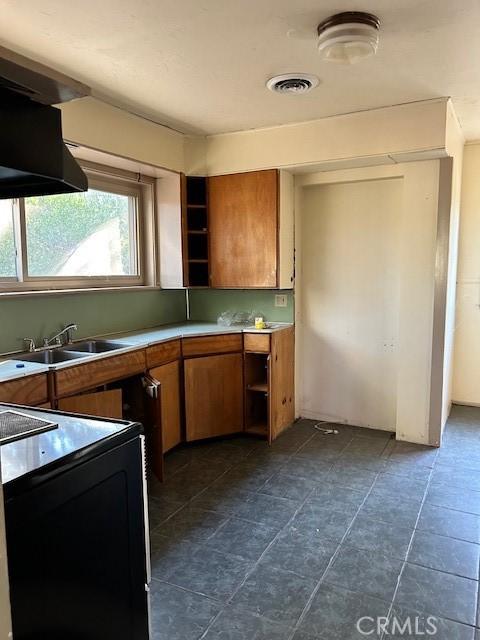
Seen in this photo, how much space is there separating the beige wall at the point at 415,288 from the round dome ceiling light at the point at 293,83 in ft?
3.26

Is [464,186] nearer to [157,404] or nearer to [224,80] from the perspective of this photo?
[224,80]

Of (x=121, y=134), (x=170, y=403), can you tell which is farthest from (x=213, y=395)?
(x=121, y=134)

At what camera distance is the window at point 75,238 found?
2.79 m

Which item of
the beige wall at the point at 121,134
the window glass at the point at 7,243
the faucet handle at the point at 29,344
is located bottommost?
the faucet handle at the point at 29,344

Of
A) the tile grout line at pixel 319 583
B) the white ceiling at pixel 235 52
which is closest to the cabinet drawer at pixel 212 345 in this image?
the tile grout line at pixel 319 583

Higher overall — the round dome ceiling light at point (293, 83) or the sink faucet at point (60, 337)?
the round dome ceiling light at point (293, 83)

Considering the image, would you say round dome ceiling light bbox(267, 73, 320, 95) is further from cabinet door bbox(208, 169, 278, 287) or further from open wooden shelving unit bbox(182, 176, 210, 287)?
open wooden shelving unit bbox(182, 176, 210, 287)

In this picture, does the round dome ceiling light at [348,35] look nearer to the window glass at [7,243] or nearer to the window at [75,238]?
the window at [75,238]

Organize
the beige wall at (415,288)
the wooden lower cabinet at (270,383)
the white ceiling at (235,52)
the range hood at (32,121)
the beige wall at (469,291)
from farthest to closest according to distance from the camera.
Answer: the beige wall at (469,291) → the wooden lower cabinet at (270,383) → the beige wall at (415,288) → the white ceiling at (235,52) → the range hood at (32,121)

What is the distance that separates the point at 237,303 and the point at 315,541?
2.23 metres

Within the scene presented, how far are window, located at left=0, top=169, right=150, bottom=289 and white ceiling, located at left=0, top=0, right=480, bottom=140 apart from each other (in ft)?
2.38

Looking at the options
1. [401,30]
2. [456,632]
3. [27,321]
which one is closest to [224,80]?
[401,30]
